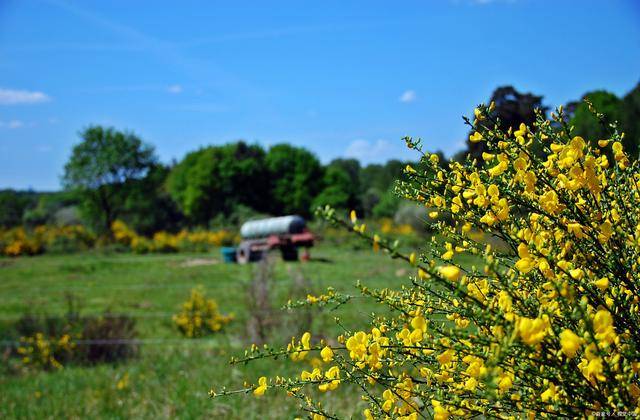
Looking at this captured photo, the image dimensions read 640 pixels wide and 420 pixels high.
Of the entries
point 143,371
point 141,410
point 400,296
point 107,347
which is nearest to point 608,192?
point 400,296

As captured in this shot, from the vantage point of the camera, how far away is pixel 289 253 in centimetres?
2270

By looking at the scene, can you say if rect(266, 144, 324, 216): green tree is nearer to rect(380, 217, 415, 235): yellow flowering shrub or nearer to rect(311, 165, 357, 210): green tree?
rect(311, 165, 357, 210): green tree

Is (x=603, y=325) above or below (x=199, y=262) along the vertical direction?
above

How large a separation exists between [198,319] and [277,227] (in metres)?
14.2

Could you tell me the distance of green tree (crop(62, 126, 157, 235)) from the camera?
42.4 metres

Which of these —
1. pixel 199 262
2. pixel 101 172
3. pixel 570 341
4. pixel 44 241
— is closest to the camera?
pixel 570 341

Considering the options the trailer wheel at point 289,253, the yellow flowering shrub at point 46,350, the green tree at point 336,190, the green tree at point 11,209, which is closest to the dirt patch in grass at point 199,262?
the trailer wheel at point 289,253

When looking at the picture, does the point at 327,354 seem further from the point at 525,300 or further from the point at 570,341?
the point at 570,341

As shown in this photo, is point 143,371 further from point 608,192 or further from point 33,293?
point 33,293

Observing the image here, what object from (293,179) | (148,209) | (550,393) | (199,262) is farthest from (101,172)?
(550,393)

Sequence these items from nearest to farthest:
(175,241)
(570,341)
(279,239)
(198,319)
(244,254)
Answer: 1. (570,341)
2. (198,319)
3. (279,239)
4. (244,254)
5. (175,241)

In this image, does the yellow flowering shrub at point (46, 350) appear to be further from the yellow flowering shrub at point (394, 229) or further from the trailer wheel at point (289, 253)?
the yellow flowering shrub at point (394, 229)

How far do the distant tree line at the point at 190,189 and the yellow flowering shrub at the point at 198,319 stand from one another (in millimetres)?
28921

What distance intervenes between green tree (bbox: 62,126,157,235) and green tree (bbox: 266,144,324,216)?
416 inches
